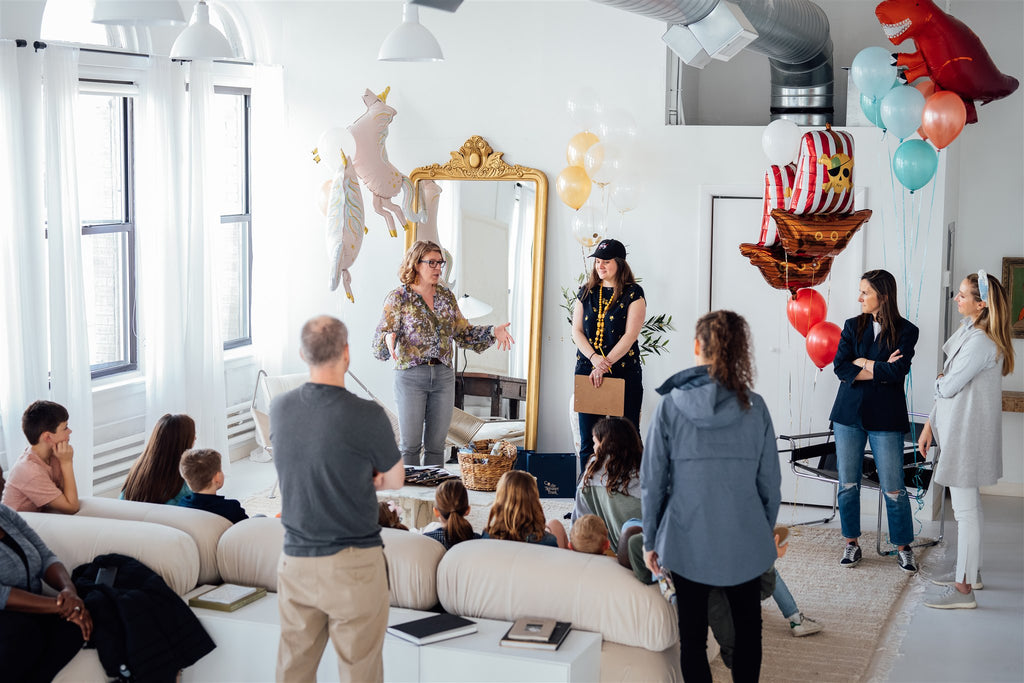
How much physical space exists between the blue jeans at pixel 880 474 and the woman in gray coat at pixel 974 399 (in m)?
0.37

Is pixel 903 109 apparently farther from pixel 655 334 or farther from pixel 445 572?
pixel 445 572

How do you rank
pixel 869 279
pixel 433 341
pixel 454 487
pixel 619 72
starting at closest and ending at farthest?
1. pixel 454 487
2. pixel 869 279
3. pixel 433 341
4. pixel 619 72

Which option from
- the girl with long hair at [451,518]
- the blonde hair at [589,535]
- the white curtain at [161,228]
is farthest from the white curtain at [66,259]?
the blonde hair at [589,535]

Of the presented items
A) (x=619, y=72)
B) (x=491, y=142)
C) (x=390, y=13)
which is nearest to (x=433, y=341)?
(x=491, y=142)

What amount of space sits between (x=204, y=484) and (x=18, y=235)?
2.33 m

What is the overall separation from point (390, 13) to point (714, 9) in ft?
10.3

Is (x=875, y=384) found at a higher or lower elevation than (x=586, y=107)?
lower

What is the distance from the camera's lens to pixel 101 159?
252 inches

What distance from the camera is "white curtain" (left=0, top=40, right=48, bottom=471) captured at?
17.7 ft

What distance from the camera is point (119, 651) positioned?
3223 mm

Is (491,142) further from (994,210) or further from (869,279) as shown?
(994,210)

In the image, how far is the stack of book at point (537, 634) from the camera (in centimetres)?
303

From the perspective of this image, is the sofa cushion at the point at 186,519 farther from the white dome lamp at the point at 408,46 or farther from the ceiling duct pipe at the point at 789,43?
the white dome lamp at the point at 408,46

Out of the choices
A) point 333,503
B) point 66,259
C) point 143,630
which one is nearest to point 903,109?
point 333,503
